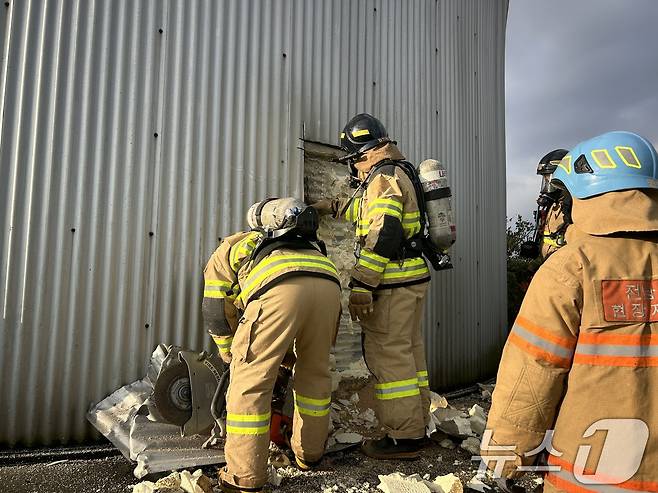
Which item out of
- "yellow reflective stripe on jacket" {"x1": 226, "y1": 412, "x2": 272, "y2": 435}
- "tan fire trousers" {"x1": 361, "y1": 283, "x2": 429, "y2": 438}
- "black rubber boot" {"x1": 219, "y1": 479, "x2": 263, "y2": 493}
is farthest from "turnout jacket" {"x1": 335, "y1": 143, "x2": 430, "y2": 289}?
"black rubber boot" {"x1": 219, "y1": 479, "x2": 263, "y2": 493}

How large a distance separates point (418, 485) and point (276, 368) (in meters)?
1.06

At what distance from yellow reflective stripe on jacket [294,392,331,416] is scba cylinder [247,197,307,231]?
113 centimetres

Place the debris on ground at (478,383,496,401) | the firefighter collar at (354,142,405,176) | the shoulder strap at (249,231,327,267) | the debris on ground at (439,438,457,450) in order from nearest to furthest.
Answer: the shoulder strap at (249,231,327,267), the debris on ground at (439,438,457,450), the firefighter collar at (354,142,405,176), the debris on ground at (478,383,496,401)

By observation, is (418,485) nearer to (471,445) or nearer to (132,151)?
(471,445)

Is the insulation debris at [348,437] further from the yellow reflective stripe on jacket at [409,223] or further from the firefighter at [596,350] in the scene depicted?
the firefighter at [596,350]

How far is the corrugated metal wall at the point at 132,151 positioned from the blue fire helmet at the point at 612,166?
3.04m

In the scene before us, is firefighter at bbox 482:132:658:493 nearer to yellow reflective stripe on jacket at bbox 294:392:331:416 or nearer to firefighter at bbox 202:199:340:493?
firefighter at bbox 202:199:340:493

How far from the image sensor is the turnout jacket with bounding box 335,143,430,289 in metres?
3.56

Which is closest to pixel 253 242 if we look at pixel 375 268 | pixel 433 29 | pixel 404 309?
pixel 375 268

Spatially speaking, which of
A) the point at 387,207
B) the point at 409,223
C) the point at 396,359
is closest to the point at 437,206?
the point at 409,223

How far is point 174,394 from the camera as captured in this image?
3412 mm

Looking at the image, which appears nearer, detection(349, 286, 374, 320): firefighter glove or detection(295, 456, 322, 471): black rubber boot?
detection(295, 456, 322, 471): black rubber boot

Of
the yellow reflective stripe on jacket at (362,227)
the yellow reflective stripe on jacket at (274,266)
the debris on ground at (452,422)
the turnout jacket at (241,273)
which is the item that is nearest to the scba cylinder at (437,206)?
the yellow reflective stripe on jacket at (362,227)

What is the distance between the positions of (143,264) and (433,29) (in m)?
4.41
